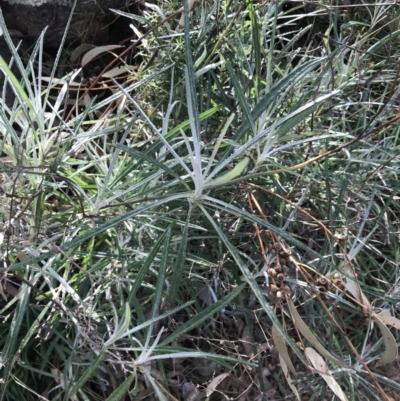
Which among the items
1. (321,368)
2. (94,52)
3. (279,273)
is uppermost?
(94,52)

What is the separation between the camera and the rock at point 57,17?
1.30 meters

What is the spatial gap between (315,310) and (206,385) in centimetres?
36

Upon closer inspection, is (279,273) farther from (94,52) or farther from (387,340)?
(94,52)

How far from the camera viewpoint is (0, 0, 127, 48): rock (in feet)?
4.25

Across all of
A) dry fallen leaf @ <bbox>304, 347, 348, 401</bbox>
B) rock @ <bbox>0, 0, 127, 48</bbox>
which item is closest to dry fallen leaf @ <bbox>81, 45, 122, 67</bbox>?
rock @ <bbox>0, 0, 127, 48</bbox>

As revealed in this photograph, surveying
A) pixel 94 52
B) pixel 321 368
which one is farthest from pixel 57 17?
pixel 321 368

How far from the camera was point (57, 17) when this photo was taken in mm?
1323

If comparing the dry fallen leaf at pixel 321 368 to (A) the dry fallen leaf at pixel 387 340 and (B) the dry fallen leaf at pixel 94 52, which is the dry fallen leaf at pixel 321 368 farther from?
(B) the dry fallen leaf at pixel 94 52

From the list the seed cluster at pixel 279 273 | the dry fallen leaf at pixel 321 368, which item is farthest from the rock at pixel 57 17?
the dry fallen leaf at pixel 321 368

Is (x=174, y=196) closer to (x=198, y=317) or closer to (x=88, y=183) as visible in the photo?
(x=198, y=317)

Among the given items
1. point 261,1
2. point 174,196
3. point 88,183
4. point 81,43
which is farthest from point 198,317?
point 81,43

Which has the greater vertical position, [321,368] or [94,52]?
[94,52]

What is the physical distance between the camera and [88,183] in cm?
116

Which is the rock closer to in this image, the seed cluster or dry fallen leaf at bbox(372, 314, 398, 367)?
the seed cluster
